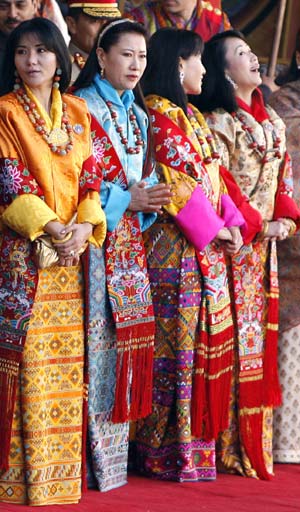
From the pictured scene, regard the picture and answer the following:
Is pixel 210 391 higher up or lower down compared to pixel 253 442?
higher up

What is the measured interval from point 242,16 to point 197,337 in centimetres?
341

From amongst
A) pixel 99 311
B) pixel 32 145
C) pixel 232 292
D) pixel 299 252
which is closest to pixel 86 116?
pixel 32 145

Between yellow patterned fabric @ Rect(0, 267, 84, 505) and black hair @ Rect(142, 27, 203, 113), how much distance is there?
0.98 meters

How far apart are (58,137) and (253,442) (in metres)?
1.78

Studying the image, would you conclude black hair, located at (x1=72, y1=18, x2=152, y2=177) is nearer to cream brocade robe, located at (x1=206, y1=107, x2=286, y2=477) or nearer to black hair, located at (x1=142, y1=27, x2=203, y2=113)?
black hair, located at (x1=142, y1=27, x2=203, y2=113)

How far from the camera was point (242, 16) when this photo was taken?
8781 millimetres

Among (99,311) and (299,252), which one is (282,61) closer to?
(299,252)

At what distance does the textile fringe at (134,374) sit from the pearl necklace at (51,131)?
803mm

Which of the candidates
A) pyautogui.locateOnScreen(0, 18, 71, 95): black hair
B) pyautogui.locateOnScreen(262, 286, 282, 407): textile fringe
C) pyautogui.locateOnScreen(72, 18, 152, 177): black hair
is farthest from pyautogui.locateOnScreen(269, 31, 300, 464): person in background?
pyautogui.locateOnScreen(0, 18, 71, 95): black hair

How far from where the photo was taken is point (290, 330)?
6672 millimetres

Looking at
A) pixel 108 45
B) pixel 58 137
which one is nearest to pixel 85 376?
pixel 58 137

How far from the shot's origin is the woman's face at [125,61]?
18.4 ft

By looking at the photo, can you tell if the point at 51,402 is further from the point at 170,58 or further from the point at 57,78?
the point at 170,58

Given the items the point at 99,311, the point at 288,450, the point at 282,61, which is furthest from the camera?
the point at 282,61
